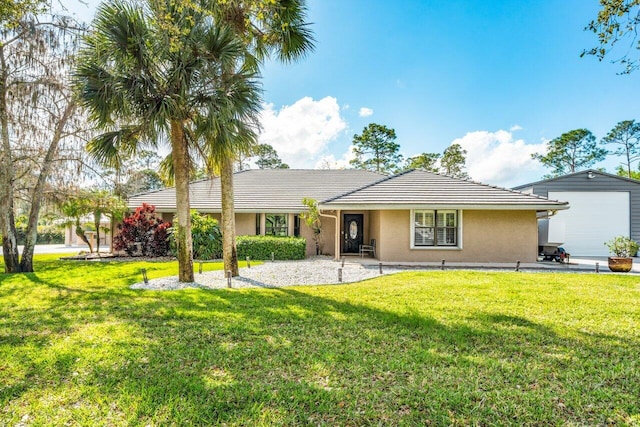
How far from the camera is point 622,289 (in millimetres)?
8172

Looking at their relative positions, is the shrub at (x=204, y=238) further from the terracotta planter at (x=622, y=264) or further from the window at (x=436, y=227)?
the terracotta planter at (x=622, y=264)

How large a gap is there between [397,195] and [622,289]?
735 cm

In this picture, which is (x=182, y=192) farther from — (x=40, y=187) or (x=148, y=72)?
(x=40, y=187)

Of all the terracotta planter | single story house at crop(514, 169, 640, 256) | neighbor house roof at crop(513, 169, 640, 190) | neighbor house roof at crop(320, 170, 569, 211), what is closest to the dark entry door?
neighbor house roof at crop(320, 170, 569, 211)

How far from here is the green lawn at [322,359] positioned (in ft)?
9.48

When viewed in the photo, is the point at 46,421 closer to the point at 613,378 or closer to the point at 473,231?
the point at 613,378

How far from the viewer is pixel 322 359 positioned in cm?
395

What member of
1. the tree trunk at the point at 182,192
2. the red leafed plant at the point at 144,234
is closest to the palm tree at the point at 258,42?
the tree trunk at the point at 182,192

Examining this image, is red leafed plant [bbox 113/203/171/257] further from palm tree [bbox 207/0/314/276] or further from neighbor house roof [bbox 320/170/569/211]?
neighbor house roof [bbox 320/170/569/211]

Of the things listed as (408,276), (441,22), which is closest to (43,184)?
(408,276)

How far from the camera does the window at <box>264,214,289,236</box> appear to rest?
16875mm

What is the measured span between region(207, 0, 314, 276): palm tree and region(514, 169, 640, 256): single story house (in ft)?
53.7

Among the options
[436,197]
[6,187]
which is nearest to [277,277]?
[436,197]

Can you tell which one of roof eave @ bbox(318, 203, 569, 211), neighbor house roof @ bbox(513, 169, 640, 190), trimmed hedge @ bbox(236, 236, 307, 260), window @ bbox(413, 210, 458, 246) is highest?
neighbor house roof @ bbox(513, 169, 640, 190)
